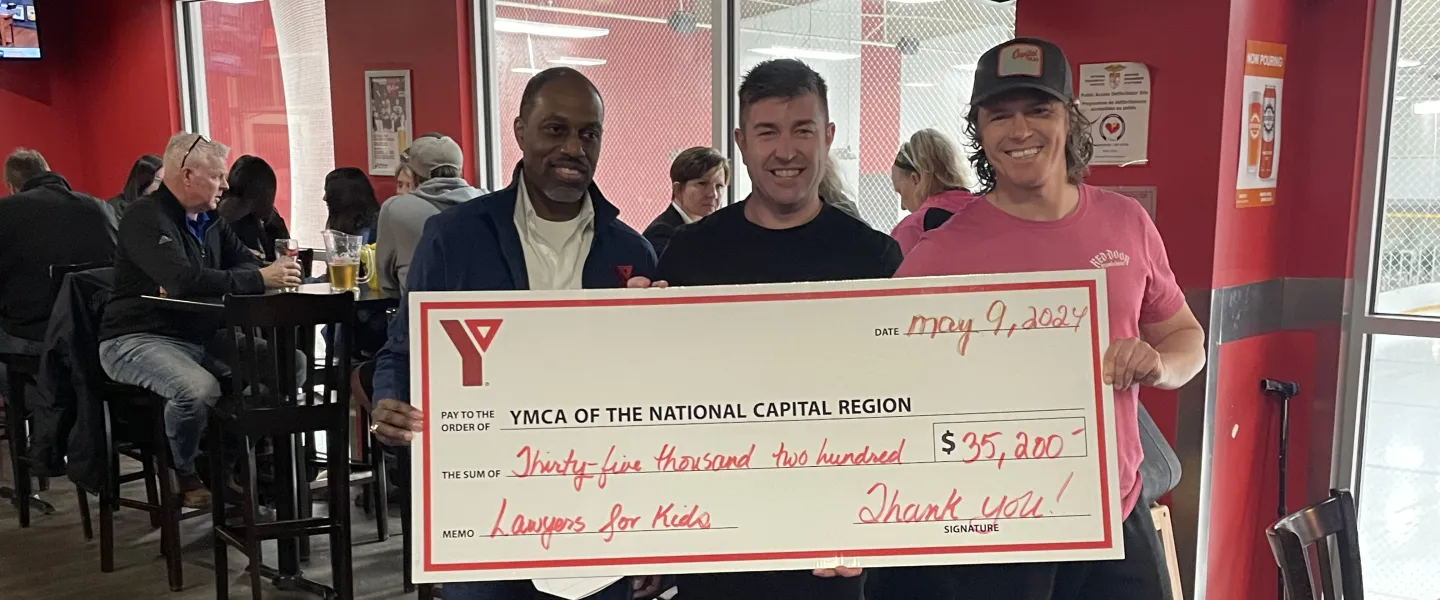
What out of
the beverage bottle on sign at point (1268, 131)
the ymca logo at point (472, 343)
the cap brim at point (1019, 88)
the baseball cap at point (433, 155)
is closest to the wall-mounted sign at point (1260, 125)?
the beverage bottle on sign at point (1268, 131)

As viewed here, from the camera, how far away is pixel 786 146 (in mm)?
1554

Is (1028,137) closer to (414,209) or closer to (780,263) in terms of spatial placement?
(780,263)

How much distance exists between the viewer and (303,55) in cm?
663

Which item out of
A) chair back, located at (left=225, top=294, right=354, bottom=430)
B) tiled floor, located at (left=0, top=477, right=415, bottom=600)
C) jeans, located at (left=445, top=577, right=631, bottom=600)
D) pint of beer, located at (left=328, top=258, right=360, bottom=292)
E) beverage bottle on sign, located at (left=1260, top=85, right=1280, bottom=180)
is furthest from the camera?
pint of beer, located at (left=328, top=258, right=360, bottom=292)

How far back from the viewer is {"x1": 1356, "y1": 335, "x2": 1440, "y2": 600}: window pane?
332cm

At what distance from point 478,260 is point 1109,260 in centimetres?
99

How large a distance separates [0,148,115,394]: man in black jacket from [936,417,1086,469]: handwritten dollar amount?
14.7 feet

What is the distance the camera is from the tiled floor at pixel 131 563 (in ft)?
12.0

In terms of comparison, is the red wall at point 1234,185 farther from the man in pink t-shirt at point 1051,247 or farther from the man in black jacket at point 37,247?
the man in black jacket at point 37,247

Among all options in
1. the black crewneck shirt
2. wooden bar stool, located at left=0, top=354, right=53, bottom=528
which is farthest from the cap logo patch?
wooden bar stool, located at left=0, top=354, right=53, bottom=528

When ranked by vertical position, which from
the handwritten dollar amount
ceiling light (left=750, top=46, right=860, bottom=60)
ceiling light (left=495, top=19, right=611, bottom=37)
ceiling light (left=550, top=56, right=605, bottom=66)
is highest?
ceiling light (left=495, top=19, right=611, bottom=37)

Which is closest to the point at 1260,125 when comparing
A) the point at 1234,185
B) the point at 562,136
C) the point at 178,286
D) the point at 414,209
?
the point at 1234,185

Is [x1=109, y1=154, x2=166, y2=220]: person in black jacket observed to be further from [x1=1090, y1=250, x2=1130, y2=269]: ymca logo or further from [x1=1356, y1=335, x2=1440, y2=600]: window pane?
[x1=1356, y1=335, x2=1440, y2=600]: window pane

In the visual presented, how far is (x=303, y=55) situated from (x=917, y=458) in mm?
6262
